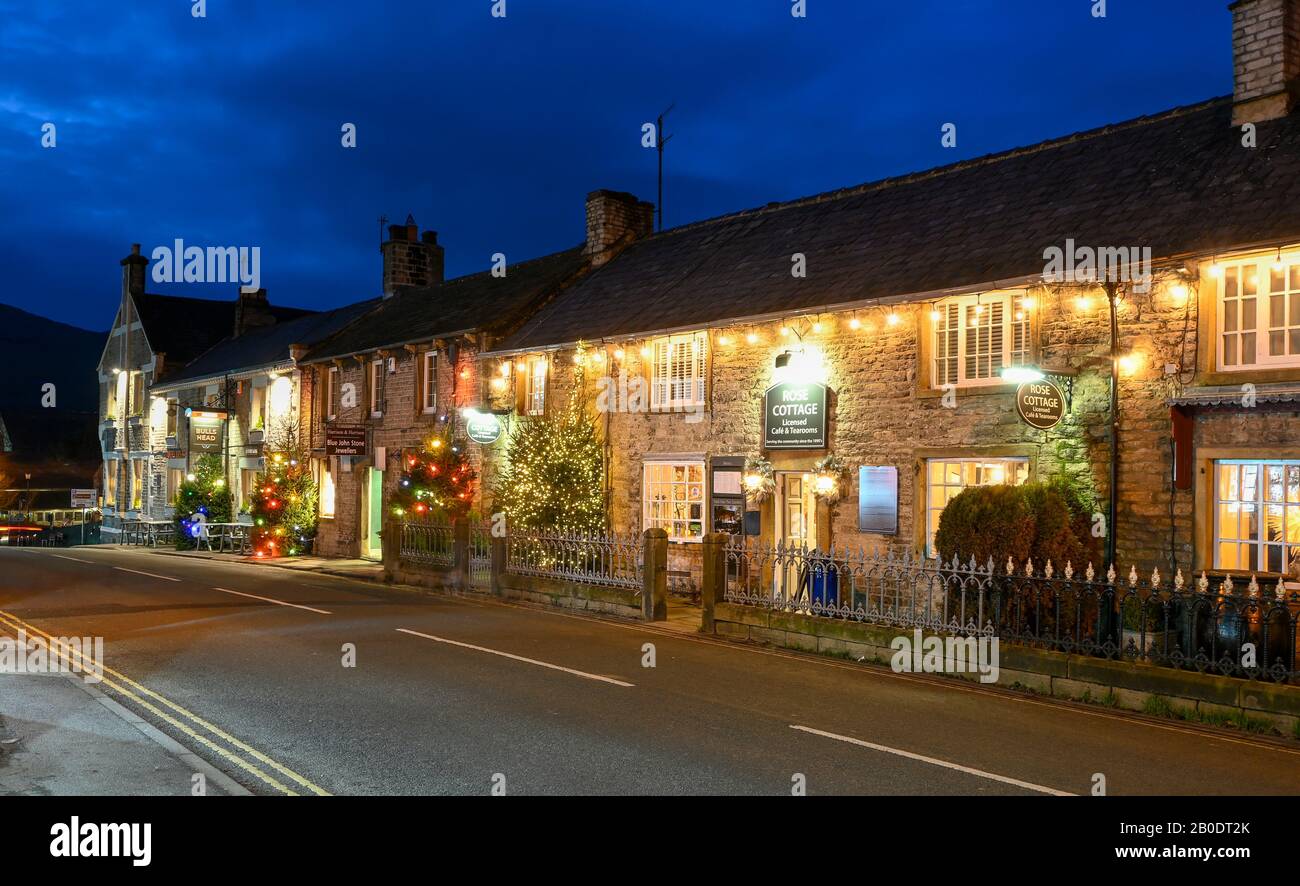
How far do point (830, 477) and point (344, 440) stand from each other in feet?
52.5

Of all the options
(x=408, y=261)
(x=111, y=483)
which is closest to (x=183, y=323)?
(x=111, y=483)

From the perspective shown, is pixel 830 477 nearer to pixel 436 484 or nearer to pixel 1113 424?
pixel 1113 424

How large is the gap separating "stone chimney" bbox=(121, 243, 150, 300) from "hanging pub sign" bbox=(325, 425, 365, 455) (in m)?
27.5

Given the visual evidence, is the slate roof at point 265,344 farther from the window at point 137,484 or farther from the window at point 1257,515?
the window at point 1257,515

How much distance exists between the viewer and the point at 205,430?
38.0m

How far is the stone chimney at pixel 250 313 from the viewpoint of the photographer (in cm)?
4828

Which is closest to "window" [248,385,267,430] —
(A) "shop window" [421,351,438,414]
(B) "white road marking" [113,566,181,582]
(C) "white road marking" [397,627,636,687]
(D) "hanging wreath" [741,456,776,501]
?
(A) "shop window" [421,351,438,414]

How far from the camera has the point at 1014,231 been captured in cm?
1661

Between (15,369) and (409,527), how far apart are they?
162646mm

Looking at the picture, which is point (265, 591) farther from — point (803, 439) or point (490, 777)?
point (490, 777)

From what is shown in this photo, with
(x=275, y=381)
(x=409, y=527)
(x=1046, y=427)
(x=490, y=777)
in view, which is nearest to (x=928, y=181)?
(x=1046, y=427)

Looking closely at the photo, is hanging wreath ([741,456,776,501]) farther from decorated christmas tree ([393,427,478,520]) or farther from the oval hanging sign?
decorated christmas tree ([393,427,478,520])

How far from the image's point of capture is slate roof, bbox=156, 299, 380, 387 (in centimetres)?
3693

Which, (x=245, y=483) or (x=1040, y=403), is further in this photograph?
(x=245, y=483)
